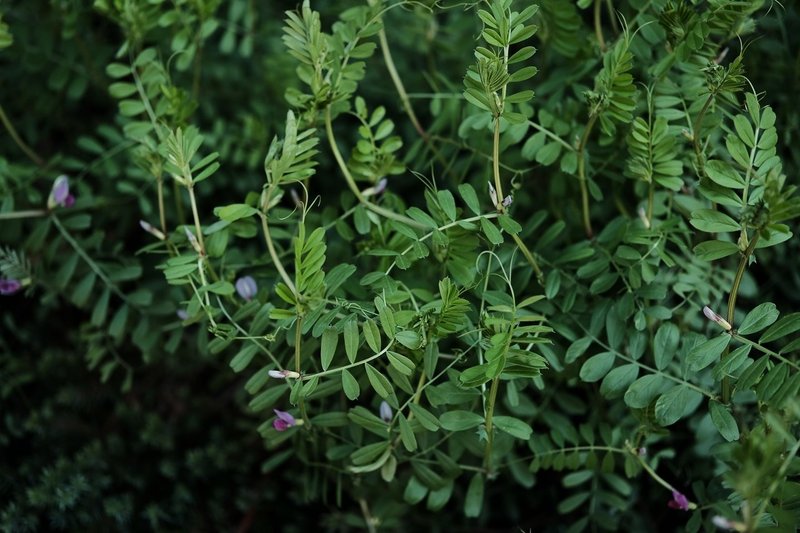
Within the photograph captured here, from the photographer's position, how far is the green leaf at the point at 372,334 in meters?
0.92

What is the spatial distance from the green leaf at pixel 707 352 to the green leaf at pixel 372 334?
1.20 ft

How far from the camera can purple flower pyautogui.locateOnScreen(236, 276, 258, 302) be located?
1094mm

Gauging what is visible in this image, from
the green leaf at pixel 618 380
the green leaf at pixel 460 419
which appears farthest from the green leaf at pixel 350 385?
the green leaf at pixel 618 380

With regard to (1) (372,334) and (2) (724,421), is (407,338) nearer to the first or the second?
(1) (372,334)

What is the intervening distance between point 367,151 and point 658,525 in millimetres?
802

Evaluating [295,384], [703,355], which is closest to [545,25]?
[703,355]

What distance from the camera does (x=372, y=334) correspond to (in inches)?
36.3

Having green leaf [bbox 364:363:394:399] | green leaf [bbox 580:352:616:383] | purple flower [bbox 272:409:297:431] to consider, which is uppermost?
green leaf [bbox 364:363:394:399]

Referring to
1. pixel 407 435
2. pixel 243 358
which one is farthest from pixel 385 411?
pixel 243 358

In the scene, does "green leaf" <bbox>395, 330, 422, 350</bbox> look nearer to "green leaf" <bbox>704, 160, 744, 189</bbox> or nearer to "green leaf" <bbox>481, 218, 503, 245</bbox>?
"green leaf" <bbox>481, 218, 503, 245</bbox>

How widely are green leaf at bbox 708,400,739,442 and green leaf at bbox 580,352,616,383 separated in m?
0.14

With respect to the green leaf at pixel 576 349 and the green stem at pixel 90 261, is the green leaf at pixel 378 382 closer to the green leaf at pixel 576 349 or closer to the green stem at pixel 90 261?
the green leaf at pixel 576 349

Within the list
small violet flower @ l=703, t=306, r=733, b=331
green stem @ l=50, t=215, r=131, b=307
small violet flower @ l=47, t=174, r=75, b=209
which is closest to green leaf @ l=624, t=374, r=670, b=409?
small violet flower @ l=703, t=306, r=733, b=331

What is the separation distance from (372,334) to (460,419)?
16cm
